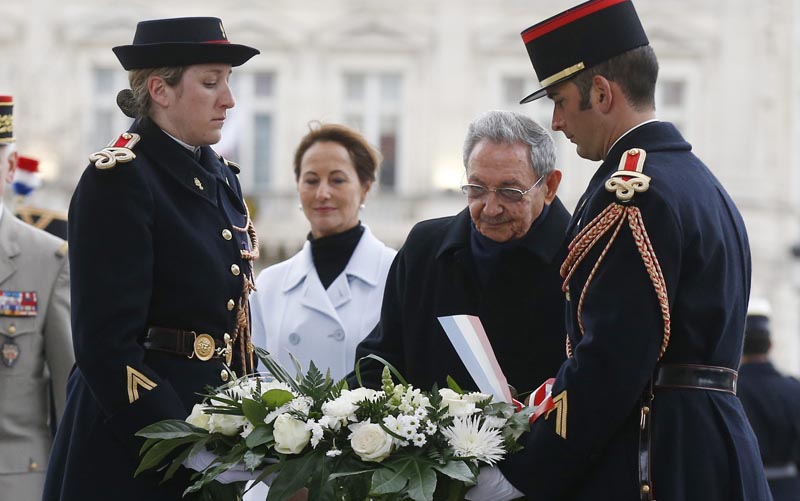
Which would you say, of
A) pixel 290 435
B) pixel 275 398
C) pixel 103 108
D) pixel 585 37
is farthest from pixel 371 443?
pixel 103 108

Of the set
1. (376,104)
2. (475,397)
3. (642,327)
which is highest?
(376,104)

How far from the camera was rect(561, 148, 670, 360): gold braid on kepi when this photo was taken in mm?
3574

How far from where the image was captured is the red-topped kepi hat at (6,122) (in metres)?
5.51

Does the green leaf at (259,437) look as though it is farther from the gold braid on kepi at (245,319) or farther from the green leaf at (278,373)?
the gold braid on kepi at (245,319)

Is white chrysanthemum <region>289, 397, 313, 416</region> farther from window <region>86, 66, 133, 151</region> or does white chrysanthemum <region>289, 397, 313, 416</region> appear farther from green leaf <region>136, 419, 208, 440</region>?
window <region>86, 66, 133, 151</region>

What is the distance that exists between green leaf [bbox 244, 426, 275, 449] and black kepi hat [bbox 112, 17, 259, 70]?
43.5 inches

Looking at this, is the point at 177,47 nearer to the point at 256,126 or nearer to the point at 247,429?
the point at 247,429

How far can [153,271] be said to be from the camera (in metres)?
4.06

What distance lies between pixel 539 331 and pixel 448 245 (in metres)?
0.40

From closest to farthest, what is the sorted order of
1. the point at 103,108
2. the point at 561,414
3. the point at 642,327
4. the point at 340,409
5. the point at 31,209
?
the point at 642,327, the point at 561,414, the point at 340,409, the point at 31,209, the point at 103,108

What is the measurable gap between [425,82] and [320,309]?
1875cm

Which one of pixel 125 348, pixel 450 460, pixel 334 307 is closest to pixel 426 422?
pixel 450 460

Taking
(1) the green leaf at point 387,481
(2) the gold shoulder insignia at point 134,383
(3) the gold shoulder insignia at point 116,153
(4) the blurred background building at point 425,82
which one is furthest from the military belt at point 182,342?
(4) the blurred background building at point 425,82

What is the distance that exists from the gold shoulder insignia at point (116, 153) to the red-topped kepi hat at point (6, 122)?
148cm
